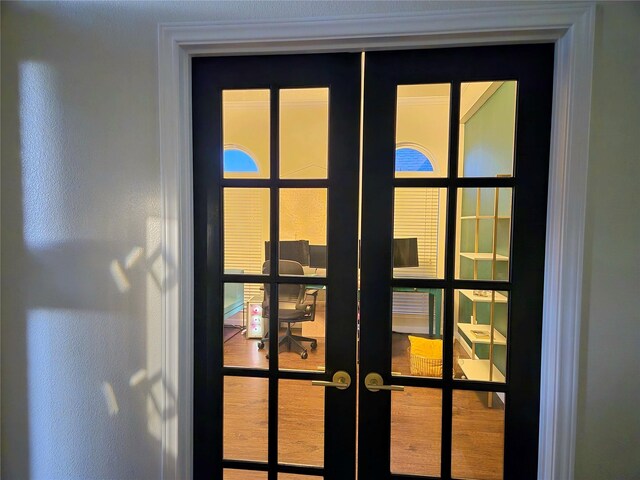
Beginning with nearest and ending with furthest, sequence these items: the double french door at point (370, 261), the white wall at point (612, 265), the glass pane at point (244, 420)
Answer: the white wall at point (612, 265), the double french door at point (370, 261), the glass pane at point (244, 420)

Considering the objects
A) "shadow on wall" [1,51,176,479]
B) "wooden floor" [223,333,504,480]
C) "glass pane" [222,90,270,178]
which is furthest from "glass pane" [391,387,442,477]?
"glass pane" [222,90,270,178]

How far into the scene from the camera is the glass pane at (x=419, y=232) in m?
1.05

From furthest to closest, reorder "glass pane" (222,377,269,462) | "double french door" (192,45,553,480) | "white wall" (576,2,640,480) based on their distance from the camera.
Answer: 1. "glass pane" (222,377,269,462)
2. "double french door" (192,45,553,480)
3. "white wall" (576,2,640,480)

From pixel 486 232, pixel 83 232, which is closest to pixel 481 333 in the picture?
pixel 486 232

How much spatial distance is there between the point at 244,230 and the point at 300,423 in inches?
30.3

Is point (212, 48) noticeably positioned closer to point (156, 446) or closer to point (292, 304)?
point (292, 304)

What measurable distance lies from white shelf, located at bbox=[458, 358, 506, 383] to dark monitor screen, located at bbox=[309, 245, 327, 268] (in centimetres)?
62

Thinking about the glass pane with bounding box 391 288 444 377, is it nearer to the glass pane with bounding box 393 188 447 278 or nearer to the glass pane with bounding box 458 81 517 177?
the glass pane with bounding box 393 188 447 278

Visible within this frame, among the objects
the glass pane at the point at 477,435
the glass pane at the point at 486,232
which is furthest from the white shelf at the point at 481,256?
the glass pane at the point at 477,435

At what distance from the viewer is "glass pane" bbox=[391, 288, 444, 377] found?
1070 mm

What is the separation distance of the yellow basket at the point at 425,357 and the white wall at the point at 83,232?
35.7 inches

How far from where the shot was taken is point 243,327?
1138mm

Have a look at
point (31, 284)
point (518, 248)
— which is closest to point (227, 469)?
point (31, 284)

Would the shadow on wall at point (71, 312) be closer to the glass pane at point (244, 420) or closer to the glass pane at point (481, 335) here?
the glass pane at point (244, 420)
